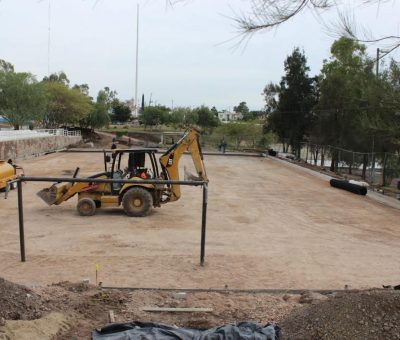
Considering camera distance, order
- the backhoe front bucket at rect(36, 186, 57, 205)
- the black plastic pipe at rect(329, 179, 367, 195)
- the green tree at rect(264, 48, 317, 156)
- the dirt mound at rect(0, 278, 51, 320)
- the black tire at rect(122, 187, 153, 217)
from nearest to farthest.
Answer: the dirt mound at rect(0, 278, 51, 320) < the black tire at rect(122, 187, 153, 217) < the backhoe front bucket at rect(36, 186, 57, 205) < the black plastic pipe at rect(329, 179, 367, 195) < the green tree at rect(264, 48, 317, 156)

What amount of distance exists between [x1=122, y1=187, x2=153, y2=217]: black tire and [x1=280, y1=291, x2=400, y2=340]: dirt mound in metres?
10.1

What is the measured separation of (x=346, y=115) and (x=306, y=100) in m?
9.27

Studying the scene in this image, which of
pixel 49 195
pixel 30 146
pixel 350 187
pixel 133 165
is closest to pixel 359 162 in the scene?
pixel 350 187

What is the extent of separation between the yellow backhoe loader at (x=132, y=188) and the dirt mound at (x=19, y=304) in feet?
29.3

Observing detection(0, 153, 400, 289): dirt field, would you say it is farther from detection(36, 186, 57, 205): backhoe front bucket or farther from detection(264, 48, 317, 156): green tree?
detection(264, 48, 317, 156): green tree

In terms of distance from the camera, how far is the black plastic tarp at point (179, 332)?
5215mm

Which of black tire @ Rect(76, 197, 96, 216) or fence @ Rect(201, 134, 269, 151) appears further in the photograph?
fence @ Rect(201, 134, 269, 151)

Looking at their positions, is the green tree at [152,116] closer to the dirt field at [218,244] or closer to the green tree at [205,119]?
the green tree at [205,119]

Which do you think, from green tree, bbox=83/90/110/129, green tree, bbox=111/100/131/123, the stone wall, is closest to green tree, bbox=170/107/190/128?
green tree, bbox=83/90/110/129

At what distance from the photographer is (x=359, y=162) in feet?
109

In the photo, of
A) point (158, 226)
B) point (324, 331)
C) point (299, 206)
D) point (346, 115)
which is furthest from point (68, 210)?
point (346, 115)

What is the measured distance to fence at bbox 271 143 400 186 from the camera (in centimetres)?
2738

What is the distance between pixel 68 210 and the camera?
640 inches

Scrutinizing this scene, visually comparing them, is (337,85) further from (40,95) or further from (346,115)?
(40,95)
